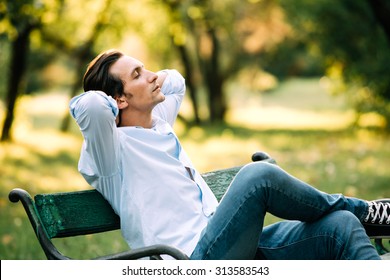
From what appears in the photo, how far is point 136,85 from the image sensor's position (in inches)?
143

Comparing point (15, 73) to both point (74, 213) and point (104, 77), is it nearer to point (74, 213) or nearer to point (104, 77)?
point (104, 77)

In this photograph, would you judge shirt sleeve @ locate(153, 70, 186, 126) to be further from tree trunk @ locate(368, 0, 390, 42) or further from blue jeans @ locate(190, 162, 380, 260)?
tree trunk @ locate(368, 0, 390, 42)

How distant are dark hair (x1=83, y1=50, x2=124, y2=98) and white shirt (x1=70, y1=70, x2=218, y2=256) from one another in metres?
0.22

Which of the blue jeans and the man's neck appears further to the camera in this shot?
the man's neck

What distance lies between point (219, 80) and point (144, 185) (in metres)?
20.9

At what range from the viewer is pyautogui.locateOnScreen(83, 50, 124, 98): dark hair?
362cm

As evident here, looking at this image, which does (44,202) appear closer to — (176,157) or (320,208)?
(176,157)

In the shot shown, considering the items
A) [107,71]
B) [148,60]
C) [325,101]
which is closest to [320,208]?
[107,71]

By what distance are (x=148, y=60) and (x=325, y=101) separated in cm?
1474

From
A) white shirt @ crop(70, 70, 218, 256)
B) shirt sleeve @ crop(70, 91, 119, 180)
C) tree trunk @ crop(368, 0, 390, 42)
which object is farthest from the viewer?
tree trunk @ crop(368, 0, 390, 42)

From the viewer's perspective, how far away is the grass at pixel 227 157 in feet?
23.1

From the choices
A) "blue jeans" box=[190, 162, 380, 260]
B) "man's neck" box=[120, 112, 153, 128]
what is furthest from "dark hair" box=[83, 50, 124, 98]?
"blue jeans" box=[190, 162, 380, 260]

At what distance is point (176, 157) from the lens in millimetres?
3684

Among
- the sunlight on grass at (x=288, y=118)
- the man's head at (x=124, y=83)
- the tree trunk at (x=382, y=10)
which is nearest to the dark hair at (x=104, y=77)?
the man's head at (x=124, y=83)
